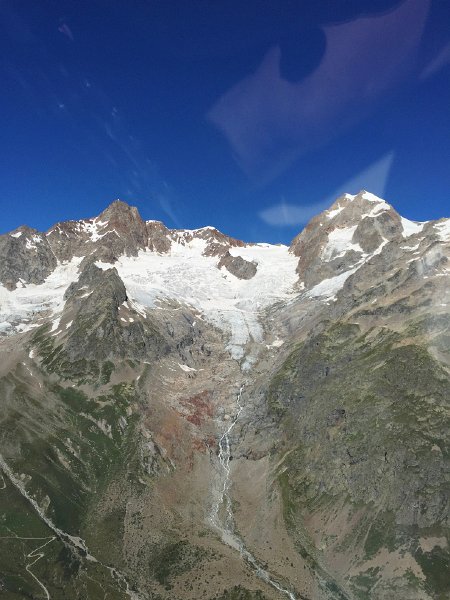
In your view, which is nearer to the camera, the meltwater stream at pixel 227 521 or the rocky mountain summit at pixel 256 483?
the rocky mountain summit at pixel 256 483

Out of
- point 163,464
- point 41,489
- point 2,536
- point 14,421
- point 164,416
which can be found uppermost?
point 164,416

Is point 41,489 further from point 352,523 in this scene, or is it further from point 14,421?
point 352,523

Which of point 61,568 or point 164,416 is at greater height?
point 164,416

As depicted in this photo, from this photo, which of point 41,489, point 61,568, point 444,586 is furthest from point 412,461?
point 41,489

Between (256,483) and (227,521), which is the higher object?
(256,483)

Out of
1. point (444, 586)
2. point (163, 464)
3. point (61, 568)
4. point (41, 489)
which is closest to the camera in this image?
point (444, 586)

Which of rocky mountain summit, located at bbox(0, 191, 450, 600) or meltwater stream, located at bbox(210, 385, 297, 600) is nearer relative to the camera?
rocky mountain summit, located at bbox(0, 191, 450, 600)

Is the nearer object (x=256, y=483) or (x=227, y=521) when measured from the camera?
(x=227, y=521)

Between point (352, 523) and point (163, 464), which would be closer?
point (352, 523)
